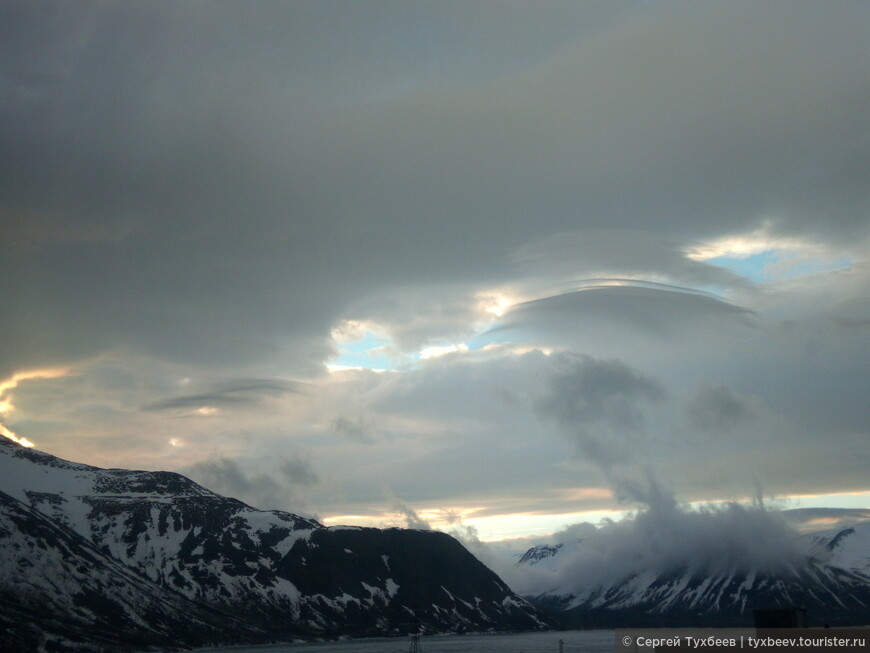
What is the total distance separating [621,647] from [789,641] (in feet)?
371

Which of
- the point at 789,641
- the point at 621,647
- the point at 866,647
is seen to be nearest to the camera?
the point at 866,647

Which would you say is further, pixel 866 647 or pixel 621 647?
pixel 621 647

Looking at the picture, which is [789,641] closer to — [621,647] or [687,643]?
[687,643]

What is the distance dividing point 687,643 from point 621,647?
110m

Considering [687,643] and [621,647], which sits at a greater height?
[687,643]

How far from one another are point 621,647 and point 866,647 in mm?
118941

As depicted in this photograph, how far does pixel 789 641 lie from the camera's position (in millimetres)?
95125

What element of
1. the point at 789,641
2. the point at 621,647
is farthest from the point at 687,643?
the point at 621,647

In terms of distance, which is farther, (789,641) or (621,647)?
(621,647)

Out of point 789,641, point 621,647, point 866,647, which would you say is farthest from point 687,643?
point 621,647

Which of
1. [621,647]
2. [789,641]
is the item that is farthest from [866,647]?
[621,647]

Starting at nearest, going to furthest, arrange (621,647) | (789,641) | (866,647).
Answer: (866,647), (789,641), (621,647)

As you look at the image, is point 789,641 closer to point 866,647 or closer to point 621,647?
point 866,647

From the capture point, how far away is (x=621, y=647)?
19925cm
